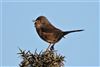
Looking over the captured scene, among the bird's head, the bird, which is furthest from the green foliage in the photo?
the bird's head

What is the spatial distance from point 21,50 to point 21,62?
0.88 feet

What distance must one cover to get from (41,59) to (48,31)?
3959 millimetres

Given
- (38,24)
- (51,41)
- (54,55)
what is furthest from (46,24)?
(54,55)

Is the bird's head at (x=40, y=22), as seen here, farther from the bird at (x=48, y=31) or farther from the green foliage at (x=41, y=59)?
the green foliage at (x=41, y=59)

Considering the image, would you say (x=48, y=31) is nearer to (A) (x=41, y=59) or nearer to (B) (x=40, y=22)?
(B) (x=40, y=22)

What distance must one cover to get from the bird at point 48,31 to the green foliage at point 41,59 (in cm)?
321

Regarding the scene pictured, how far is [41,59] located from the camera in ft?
12.9

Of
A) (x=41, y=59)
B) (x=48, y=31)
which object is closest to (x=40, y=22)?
(x=48, y=31)

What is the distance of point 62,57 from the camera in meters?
4.03

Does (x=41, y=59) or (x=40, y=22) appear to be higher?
(x=40, y=22)

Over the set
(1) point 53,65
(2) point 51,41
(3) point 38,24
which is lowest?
Result: (1) point 53,65

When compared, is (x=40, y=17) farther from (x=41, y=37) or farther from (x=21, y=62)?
(x=21, y=62)

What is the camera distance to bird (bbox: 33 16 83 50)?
24.6 feet

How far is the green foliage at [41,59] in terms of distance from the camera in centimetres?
376
